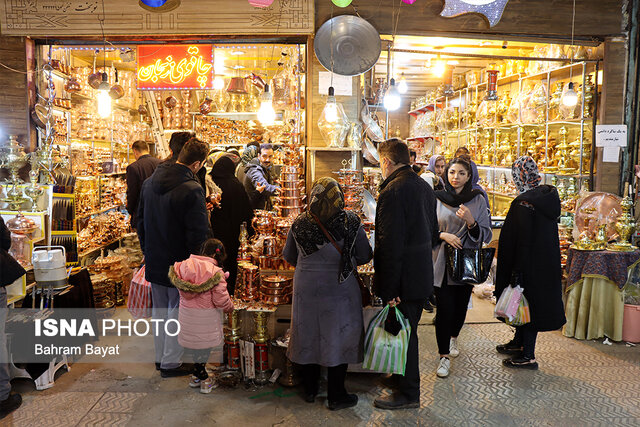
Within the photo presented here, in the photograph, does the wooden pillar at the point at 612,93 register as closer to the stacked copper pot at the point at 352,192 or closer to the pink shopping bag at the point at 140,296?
the stacked copper pot at the point at 352,192

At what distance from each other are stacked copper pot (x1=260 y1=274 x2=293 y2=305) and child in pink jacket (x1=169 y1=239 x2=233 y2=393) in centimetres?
34

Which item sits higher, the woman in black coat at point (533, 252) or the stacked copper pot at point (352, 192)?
the stacked copper pot at point (352, 192)

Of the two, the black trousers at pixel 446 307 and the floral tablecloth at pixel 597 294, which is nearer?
the black trousers at pixel 446 307

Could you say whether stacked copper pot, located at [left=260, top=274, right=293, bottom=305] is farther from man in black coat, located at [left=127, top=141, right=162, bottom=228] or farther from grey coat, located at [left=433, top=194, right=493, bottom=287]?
man in black coat, located at [left=127, top=141, right=162, bottom=228]

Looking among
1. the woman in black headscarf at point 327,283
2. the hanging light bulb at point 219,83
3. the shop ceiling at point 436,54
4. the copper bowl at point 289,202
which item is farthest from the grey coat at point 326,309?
the hanging light bulb at point 219,83

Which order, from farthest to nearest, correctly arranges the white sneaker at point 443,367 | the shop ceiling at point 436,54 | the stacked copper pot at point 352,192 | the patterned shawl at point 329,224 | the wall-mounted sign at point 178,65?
the shop ceiling at point 436,54, the wall-mounted sign at point 178,65, the stacked copper pot at point 352,192, the white sneaker at point 443,367, the patterned shawl at point 329,224

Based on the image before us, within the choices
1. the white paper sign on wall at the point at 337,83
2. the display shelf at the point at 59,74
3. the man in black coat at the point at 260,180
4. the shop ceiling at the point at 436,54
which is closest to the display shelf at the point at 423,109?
the shop ceiling at the point at 436,54

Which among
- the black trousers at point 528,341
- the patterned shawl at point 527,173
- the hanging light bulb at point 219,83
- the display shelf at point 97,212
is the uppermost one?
the hanging light bulb at point 219,83

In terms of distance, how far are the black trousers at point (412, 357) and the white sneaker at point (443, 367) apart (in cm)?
53

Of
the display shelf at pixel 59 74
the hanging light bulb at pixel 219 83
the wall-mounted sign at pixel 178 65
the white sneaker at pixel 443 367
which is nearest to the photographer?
the white sneaker at pixel 443 367

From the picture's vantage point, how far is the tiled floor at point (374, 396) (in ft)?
10.3

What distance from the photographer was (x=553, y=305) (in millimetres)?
3869

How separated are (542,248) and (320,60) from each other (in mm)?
2547

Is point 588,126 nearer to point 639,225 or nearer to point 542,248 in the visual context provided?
point 639,225
